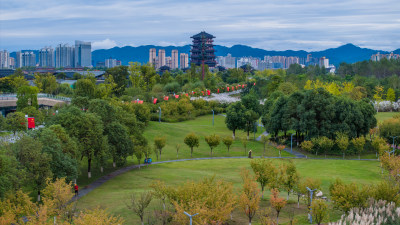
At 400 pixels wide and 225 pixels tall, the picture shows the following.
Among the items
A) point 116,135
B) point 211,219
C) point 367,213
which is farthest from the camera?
point 116,135

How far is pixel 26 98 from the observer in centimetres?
7081

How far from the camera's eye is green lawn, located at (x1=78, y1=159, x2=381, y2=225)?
31.9 metres

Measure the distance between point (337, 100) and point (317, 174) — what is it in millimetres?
22340

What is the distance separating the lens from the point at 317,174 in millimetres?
46344

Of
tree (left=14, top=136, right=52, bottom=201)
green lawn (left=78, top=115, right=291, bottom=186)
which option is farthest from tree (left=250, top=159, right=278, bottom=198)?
green lawn (left=78, top=115, right=291, bottom=186)

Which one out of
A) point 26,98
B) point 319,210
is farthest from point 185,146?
point 319,210

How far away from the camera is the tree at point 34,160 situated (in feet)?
110

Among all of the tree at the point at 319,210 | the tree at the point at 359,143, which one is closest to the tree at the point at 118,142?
the tree at the point at 319,210

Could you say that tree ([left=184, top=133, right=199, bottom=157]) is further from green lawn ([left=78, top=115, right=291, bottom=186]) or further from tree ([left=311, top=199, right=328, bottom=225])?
tree ([left=311, top=199, right=328, bottom=225])

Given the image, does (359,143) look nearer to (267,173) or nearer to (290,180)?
(267,173)

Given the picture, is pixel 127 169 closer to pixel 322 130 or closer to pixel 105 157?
pixel 105 157

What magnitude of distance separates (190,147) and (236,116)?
41.3ft

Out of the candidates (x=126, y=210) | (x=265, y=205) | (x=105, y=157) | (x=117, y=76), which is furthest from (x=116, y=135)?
(x=117, y=76)

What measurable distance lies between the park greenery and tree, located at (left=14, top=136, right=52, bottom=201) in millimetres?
78
